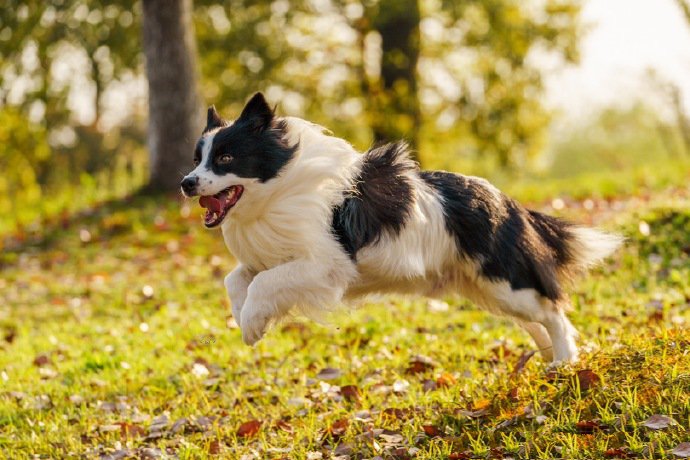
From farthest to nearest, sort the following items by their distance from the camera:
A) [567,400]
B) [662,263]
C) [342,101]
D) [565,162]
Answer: [565,162] < [342,101] < [662,263] < [567,400]

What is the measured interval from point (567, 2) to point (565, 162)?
11.6 meters

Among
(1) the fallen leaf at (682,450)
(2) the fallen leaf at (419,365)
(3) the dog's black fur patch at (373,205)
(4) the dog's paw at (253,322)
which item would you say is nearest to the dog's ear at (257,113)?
(3) the dog's black fur patch at (373,205)

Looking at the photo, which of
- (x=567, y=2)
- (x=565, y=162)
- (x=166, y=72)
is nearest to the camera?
(x=166, y=72)

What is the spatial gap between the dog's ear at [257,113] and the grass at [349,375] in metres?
1.66

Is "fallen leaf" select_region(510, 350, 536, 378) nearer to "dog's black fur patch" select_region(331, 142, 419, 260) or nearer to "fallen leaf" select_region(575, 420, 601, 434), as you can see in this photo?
"fallen leaf" select_region(575, 420, 601, 434)

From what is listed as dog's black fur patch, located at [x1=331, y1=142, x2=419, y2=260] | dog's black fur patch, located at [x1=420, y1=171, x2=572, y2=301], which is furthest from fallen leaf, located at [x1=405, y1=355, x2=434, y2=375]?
dog's black fur patch, located at [x1=331, y1=142, x2=419, y2=260]

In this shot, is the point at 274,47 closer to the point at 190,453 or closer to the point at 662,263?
the point at 662,263

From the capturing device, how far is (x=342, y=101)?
17.2 metres

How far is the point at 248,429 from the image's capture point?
4902mm

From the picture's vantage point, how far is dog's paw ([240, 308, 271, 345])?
14.7ft

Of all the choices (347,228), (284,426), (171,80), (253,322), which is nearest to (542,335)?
(347,228)

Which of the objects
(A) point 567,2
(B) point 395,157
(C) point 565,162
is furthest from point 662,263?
(C) point 565,162

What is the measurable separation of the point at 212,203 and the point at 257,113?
0.54 meters

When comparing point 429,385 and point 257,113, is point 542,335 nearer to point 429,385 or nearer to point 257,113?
point 429,385
